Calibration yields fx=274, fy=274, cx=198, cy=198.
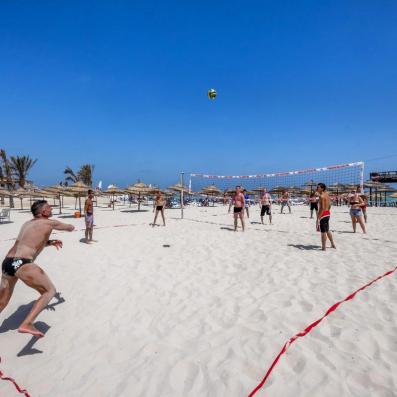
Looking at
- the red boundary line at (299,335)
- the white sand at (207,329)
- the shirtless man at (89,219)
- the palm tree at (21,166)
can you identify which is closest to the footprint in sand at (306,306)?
the white sand at (207,329)

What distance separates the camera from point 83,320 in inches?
133

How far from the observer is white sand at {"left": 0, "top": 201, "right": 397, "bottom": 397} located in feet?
7.37

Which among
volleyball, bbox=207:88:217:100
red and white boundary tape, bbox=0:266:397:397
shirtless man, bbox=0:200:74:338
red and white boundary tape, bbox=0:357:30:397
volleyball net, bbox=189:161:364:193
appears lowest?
red and white boundary tape, bbox=0:357:30:397

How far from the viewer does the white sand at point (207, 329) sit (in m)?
2.25

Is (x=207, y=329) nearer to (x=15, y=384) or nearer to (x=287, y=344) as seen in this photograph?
(x=287, y=344)

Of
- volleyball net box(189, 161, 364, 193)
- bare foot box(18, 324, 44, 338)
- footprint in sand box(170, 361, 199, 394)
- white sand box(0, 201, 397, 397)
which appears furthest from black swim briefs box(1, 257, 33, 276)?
volleyball net box(189, 161, 364, 193)

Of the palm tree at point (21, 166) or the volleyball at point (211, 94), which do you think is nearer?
the volleyball at point (211, 94)

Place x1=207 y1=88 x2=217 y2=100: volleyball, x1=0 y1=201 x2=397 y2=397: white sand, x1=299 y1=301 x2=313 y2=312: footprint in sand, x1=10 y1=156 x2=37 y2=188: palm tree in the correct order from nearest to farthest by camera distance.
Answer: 1. x1=0 y1=201 x2=397 y2=397: white sand
2. x1=299 y1=301 x2=313 y2=312: footprint in sand
3. x1=207 y1=88 x2=217 y2=100: volleyball
4. x1=10 y1=156 x2=37 y2=188: palm tree

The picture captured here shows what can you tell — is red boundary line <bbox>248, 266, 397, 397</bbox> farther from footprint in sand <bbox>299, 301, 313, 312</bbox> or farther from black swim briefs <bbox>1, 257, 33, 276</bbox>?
black swim briefs <bbox>1, 257, 33, 276</bbox>

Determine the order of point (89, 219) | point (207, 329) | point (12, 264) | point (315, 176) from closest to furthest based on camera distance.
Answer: point (12, 264) < point (207, 329) < point (89, 219) < point (315, 176)

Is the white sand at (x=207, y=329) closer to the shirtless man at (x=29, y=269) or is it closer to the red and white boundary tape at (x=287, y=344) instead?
the red and white boundary tape at (x=287, y=344)

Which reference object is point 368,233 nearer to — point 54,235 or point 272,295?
point 272,295

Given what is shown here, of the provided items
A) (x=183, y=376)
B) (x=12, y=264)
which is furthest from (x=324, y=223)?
(x=12, y=264)

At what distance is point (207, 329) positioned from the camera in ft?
9.93
